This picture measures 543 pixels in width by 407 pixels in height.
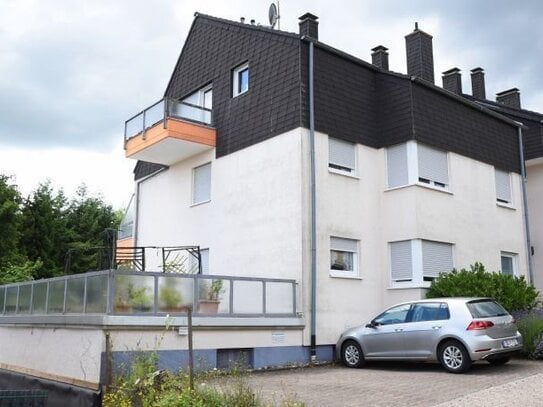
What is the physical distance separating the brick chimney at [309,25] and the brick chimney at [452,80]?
889 centimetres

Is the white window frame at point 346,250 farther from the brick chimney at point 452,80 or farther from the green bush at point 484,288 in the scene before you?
the brick chimney at point 452,80

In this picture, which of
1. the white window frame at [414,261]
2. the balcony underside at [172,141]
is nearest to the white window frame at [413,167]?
the white window frame at [414,261]

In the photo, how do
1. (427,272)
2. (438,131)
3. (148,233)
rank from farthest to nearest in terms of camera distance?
(148,233), (438,131), (427,272)

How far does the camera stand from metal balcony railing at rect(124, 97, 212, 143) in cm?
1820

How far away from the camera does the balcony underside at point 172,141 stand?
18078mm

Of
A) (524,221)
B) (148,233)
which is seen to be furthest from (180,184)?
(524,221)

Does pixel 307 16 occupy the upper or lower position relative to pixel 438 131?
upper

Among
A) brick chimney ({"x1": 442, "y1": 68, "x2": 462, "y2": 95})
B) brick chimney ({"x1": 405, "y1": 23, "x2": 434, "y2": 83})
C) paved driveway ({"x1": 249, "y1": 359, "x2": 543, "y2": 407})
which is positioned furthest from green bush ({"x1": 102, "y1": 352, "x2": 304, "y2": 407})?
brick chimney ({"x1": 442, "y1": 68, "x2": 462, "y2": 95})

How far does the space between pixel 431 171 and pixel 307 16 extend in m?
6.23

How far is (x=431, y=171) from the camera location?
17328mm

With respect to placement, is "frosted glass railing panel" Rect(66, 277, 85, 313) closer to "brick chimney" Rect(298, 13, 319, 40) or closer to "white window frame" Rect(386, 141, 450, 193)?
"white window frame" Rect(386, 141, 450, 193)

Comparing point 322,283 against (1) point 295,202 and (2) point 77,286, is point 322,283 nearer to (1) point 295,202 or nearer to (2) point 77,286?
(1) point 295,202

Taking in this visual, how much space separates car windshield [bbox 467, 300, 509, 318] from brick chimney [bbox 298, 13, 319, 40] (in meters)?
10.1

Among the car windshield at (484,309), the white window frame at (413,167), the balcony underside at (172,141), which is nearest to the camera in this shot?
the car windshield at (484,309)
